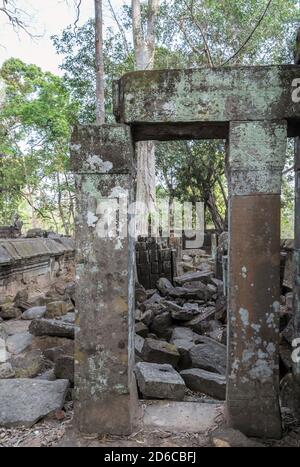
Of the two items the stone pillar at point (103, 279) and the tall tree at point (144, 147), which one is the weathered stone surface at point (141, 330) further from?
the tall tree at point (144, 147)

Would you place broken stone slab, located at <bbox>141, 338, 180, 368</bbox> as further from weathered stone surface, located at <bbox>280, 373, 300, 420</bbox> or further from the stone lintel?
the stone lintel

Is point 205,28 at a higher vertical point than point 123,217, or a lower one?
higher

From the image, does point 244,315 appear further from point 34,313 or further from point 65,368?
point 34,313

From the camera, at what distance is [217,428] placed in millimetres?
2359

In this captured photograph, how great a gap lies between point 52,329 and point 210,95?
3.07 m

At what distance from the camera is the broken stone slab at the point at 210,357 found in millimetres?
3443

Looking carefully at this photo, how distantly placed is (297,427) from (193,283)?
5065 millimetres

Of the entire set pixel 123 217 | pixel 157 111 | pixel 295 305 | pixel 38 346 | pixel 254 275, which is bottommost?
pixel 38 346

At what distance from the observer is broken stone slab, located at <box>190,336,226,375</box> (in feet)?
11.3

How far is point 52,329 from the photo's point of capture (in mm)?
4121

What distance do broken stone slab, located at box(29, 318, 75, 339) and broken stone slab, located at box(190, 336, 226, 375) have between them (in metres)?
1.38

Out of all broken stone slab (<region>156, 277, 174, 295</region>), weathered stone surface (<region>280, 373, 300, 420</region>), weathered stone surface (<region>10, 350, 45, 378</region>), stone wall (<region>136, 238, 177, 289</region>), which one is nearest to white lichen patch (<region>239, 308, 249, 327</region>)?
weathered stone surface (<region>280, 373, 300, 420</region>)

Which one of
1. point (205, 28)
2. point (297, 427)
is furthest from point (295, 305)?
point (205, 28)

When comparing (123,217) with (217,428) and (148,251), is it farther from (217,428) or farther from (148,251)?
(148,251)
